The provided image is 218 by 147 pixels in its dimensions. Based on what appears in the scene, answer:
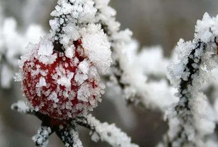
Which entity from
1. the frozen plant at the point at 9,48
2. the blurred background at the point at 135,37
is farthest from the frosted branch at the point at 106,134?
the frozen plant at the point at 9,48

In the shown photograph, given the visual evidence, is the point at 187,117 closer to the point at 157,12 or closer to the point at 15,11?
the point at 15,11

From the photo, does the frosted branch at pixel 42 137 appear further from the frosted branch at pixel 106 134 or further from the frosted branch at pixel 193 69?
the frosted branch at pixel 193 69

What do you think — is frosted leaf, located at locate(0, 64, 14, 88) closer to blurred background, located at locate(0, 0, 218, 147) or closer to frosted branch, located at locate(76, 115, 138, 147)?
blurred background, located at locate(0, 0, 218, 147)

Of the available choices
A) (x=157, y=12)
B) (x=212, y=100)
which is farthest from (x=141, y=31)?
(x=212, y=100)

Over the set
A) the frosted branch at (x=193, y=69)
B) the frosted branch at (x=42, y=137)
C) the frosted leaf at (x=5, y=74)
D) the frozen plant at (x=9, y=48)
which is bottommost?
the frosted branch at (x=42, y=137)

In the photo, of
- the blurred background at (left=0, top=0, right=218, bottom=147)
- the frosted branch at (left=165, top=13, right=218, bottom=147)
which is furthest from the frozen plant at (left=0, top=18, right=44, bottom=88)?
the frosted branch at (left=165, top=13, right=218, bottom=147)
